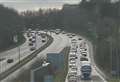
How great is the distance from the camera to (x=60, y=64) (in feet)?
113

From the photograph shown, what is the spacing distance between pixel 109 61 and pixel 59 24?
1453 inches

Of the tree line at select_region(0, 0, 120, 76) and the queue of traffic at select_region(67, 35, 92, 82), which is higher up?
the tree line at select_region(0, 0, 120, 76)

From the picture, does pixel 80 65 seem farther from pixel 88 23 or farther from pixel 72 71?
pixel 88 23

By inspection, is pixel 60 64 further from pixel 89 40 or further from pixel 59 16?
pixel 59 16

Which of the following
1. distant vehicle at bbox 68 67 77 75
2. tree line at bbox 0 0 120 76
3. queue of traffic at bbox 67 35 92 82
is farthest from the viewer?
tree line at bbox 0 0 120 76

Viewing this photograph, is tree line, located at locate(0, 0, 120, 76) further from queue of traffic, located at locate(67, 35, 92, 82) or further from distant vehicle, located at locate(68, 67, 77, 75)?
distant vehicle, located at locate(68, 67, 77, 75)

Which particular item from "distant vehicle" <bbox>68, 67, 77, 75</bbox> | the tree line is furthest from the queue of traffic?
the tree line

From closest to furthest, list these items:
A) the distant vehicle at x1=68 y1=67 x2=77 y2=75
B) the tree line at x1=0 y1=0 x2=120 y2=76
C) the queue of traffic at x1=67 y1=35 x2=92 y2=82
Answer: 1. the queue of traffic at x1=67 y1=35 x2=92 y2=82
2. the distant vehicle at x1=68 y1=67 x2=77 y2=75
3. the tree line at x1=0 y1=0 x2=120 y2=76

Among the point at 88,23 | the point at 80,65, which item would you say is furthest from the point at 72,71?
the point at 88,23

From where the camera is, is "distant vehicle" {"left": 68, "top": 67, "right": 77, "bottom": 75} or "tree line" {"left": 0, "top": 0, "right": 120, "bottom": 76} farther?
"tree line" {"left": 0, "top": 0, "right": 120, "bottom": 76}

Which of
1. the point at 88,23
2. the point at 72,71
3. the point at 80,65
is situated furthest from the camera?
the point at 88,23

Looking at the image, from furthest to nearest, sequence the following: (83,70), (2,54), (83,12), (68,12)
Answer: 1. (68,12)
2. (83,12)
3. (2,54)
4. (83,70)

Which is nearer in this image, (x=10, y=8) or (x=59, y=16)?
(x=10, y=8)

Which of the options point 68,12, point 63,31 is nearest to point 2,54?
point 68,12
